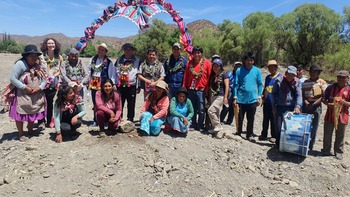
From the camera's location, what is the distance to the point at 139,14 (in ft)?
21.8

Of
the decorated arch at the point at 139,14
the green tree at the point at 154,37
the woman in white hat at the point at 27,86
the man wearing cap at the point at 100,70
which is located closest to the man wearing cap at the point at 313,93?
the decorated arch at the point at 139,14

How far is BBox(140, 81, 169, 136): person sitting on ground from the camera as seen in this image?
17.7 feet

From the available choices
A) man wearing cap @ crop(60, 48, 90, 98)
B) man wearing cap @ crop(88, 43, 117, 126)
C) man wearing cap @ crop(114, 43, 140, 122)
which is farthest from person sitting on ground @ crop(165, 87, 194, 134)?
man wearing cap @ crop(60, 48, 90, 98)

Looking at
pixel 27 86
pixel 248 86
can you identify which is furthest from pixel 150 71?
pixel 27 86

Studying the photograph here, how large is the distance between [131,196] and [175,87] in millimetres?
2676

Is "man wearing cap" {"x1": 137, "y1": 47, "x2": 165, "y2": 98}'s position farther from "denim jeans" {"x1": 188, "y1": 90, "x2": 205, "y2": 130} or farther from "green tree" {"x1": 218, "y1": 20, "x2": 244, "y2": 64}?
"green tree" {"x1": 218, "y1": 20, "x2": 244, "y2": 64}

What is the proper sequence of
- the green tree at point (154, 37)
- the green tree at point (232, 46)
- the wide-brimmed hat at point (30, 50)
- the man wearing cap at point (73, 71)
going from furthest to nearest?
the green tree at point (154, 37)
the green tree at point (232, 46)
the man wearing cap at point (73, 71)
the wide-brimmed hat at point (30, 50)

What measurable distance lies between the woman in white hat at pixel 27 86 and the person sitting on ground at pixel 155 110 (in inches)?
78.2

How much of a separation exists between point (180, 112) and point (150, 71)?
1.09 metres

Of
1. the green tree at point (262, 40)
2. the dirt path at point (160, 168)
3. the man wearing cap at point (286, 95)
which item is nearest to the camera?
the dirt path at point (160, 168)

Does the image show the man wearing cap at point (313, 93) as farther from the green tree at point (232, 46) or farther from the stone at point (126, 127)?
the green tree at point (232, 46)

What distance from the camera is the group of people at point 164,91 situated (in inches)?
200

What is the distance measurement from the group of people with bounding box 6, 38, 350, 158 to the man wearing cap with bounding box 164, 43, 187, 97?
21mm

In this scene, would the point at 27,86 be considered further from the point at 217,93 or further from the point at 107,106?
the point at 217,93
